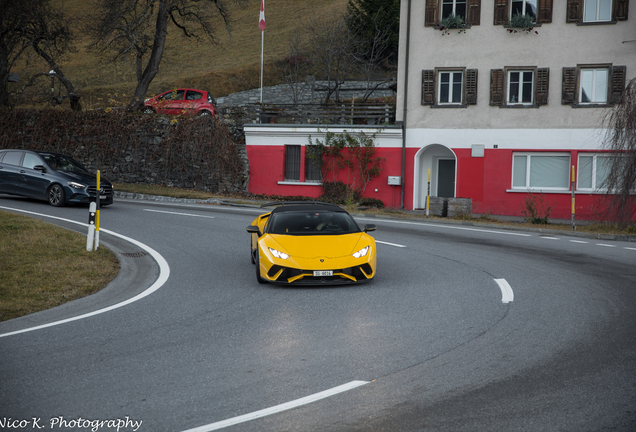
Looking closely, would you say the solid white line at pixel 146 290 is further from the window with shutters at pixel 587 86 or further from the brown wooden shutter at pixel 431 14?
the window with shutters at pixel 587 86

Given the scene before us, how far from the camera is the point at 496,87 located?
26312 millimetres

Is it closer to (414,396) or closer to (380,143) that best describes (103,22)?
(380,143)

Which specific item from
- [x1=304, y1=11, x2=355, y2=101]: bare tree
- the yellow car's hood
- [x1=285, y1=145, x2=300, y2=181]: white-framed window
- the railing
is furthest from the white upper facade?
the yellow car's hood

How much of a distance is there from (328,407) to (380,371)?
98 centimetres

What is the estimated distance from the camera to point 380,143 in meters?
28.0

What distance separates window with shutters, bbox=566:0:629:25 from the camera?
2491 centimetres

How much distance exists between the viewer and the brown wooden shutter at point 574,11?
25172 mm

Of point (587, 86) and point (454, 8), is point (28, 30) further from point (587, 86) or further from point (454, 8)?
point (587, 86)

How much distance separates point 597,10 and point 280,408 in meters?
25.5

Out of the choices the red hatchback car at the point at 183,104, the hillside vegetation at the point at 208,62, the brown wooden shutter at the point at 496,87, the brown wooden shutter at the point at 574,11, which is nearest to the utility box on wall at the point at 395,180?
the brown wooden shutter at the point at 496,87

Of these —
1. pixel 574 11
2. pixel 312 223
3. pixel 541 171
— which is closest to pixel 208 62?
pixel 574 11

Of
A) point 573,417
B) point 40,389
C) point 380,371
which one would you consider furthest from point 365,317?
point 40,389

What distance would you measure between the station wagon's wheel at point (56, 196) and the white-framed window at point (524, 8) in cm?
1925

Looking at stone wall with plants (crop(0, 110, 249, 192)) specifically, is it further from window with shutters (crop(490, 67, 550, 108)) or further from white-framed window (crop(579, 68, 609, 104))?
white-framed window (crop(579, 68, 609, 104))
